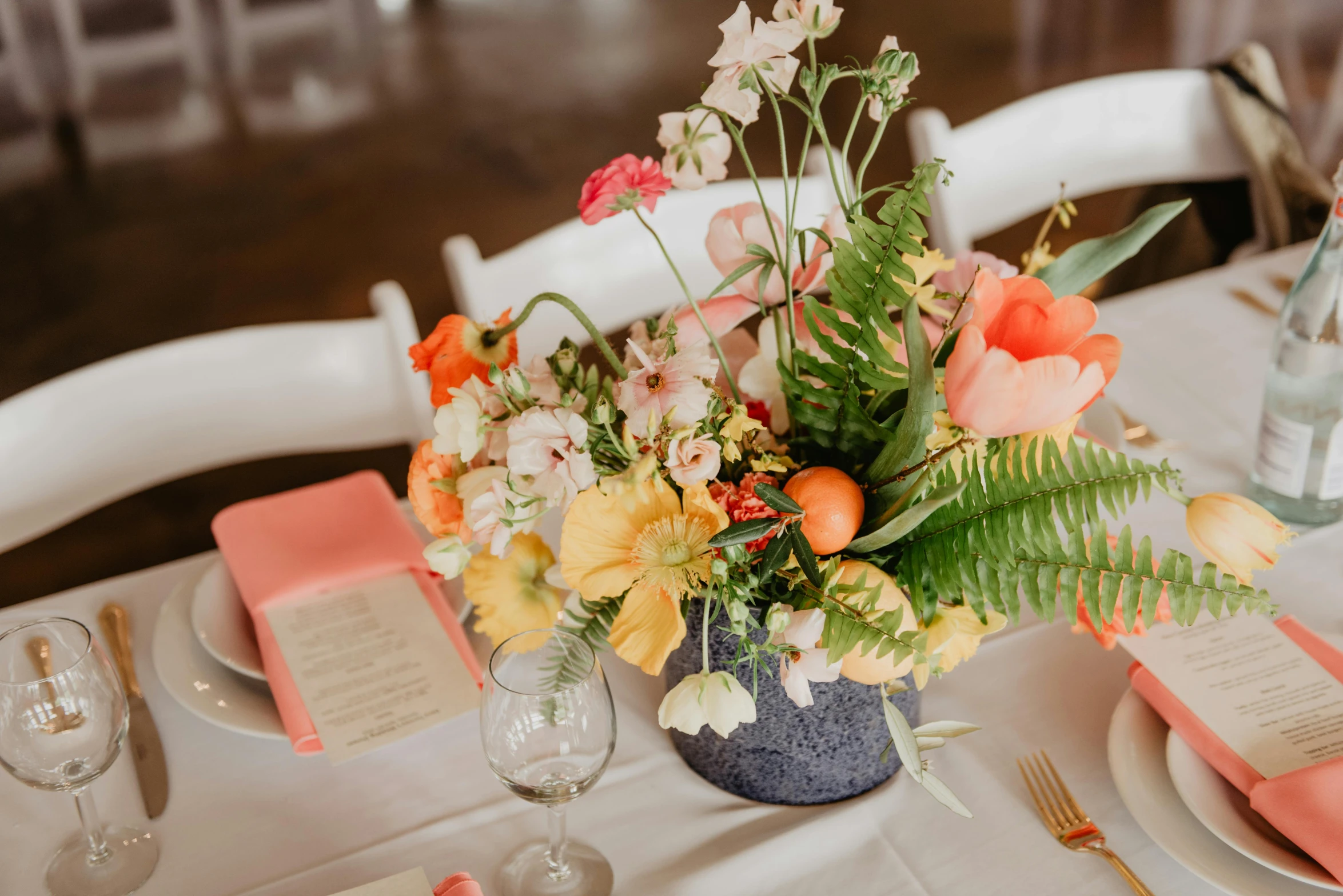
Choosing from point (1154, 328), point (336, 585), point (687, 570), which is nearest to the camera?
point (687, 570)

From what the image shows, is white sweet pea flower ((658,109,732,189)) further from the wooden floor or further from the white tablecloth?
the wooden floor

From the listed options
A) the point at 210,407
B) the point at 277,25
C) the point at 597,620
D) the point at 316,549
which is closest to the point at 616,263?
→ the point at 210,407

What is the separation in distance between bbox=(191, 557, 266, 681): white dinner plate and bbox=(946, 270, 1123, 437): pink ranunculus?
64 centimetres

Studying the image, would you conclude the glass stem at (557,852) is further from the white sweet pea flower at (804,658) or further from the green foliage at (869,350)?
the green foliage at (869,350)

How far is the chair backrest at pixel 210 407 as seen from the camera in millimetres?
1283

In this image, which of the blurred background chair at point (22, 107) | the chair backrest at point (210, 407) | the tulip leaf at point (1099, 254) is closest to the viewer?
the tulip leaf at point (1099, 254)

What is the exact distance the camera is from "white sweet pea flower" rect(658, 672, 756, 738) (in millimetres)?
686

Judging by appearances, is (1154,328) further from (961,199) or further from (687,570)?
(687,570)

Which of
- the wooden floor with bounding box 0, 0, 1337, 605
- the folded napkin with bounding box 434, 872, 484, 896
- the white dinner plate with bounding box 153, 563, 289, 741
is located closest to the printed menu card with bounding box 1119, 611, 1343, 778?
the folded napkin with bounding box 434, 872, 484, 896

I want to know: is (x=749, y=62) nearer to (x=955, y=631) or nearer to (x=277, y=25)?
(x=955, y=631)

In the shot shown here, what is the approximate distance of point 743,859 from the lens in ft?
2.75

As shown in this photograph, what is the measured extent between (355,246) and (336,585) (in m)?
2.54

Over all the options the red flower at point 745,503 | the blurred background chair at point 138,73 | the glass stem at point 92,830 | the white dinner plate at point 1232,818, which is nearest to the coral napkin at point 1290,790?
the white dinner plate at point 1232,818

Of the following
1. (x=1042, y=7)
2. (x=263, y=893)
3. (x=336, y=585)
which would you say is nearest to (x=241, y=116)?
(x=1042, y=7)
